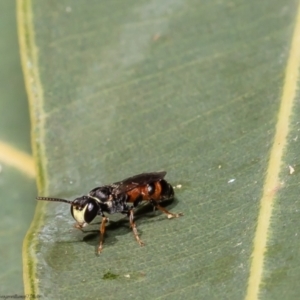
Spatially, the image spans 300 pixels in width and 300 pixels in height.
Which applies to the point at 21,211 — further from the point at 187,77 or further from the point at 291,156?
the point at 291,156

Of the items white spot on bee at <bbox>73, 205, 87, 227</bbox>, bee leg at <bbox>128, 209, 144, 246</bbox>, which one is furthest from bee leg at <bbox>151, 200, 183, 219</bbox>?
white spot on bee at <bbox>73, 205, 87, 227</bbox>

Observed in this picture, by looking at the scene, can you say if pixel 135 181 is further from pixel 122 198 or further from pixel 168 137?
pixel 168 137

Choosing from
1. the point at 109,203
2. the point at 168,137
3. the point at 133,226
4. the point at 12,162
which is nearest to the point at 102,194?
the point at 109,203

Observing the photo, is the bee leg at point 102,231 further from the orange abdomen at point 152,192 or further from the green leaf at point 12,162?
the green leaf at point 12,162

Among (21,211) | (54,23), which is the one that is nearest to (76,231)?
(21,211)

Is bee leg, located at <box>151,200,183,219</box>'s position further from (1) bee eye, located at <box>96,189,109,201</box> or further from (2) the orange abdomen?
(1) bee eye, located at <box>96,189,109,201</box>

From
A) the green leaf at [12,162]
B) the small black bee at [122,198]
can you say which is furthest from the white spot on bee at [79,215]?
the green leaf at [12,162]
